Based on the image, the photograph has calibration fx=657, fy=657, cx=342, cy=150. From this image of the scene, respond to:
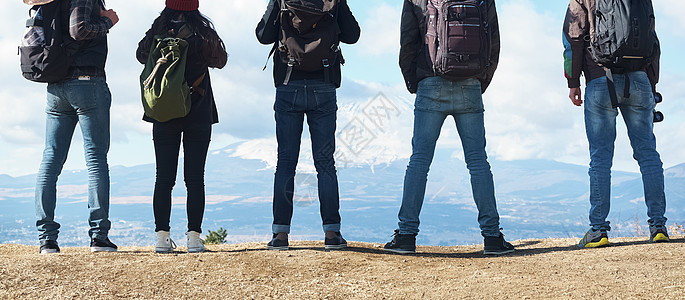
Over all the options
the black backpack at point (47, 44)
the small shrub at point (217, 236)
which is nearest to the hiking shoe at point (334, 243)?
the black backpack at point (47, 44)

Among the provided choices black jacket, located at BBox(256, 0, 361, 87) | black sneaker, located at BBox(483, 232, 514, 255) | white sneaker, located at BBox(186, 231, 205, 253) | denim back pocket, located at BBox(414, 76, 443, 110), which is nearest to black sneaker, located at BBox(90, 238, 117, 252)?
white sneaker, located at BBox(186, 231, 205, 253)

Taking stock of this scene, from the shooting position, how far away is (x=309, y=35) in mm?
6445

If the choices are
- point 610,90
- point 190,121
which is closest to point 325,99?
point 190,121

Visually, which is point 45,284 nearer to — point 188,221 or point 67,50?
point 188,221

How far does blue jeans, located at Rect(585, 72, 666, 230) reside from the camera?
23.0 ft

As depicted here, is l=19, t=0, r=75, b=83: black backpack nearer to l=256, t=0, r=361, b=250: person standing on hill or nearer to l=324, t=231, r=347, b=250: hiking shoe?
l=256, t=0, r=361, b=250: person standing on hill

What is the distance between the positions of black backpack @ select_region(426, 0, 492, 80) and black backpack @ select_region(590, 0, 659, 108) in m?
1.44

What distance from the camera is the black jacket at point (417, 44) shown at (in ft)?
21.5

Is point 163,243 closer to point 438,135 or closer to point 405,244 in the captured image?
point 405,244

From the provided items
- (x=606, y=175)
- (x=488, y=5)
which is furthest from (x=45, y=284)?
(x=606, y=175)

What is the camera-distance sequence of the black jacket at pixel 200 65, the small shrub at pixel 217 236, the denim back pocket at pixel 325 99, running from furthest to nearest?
the small shrub at pixel 217 236 < the denim back pocket at pixel 325 99 < the black jacket at pixel 200 65

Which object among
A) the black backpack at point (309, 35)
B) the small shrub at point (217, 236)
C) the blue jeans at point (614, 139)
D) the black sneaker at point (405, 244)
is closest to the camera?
the black backpack at point (309, 35)

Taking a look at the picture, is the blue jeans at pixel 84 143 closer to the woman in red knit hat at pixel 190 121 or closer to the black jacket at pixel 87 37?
the black jacket at pixel 87 37

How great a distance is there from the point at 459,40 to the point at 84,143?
12.6ft
